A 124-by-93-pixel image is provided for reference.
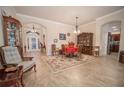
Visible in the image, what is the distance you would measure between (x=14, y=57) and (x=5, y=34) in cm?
88

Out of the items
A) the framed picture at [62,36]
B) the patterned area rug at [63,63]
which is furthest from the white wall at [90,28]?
the patterned area rug at [63,63]

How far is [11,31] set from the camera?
3.38 metres

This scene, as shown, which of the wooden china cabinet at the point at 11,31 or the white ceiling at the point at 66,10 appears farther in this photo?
the white ceiling at the point at 66,10

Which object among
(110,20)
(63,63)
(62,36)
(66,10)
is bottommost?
(63,63)

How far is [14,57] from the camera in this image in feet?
10.1


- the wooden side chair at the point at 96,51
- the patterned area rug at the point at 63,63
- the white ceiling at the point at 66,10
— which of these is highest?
the white ceiling at the point at 66,10

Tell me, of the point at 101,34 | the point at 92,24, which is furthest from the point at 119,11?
the point at 92,24

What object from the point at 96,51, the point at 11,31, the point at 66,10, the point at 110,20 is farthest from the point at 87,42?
the point at 11,31

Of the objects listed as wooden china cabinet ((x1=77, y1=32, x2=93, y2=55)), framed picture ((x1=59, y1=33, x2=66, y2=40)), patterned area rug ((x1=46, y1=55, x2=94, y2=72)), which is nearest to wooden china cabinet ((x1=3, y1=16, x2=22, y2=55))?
patterned area rug ((x1=46, y1=55, x2=94, y2=72))

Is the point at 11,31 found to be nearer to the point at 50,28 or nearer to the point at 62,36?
the point at 50,28

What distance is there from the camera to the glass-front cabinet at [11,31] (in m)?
3.03

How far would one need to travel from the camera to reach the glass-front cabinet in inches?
119

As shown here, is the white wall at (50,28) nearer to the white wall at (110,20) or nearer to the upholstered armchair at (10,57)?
the white wall at (110,20)
